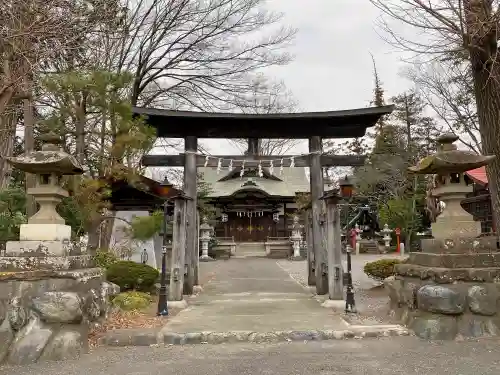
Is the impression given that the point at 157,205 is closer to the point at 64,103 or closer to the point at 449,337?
the point at 64,103

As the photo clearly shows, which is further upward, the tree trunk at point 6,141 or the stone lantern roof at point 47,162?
the tree trunk at point 6,141

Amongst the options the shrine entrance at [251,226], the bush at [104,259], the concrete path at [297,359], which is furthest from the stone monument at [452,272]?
the shrine entrance at [251,226]

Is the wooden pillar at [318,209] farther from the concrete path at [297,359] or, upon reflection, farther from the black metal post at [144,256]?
the black metal post at [144,256]

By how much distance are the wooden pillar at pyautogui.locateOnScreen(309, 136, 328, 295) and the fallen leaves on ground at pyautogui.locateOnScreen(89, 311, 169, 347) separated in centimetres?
449

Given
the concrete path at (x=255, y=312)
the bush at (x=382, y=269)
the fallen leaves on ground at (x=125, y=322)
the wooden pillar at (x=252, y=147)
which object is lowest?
the concrete path at (x=255, y=312)

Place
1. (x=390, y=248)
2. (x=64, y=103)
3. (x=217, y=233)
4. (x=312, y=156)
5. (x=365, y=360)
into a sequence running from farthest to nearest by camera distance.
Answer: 1. (x=217, y=233)
2. (x=390, y=248)
3. (x=312, y=156)
4. (x=64, y=103)
5. (x=365, y=360)

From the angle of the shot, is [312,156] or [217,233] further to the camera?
[217,233]

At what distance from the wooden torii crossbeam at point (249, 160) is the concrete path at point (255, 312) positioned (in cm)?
356

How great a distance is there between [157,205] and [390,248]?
2208cm

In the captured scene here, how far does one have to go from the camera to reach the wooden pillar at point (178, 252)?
956 cm

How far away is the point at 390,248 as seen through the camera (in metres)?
31.5

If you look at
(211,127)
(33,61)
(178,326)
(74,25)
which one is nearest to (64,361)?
(178,326)

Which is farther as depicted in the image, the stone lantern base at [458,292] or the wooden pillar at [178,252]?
the wooden pillar at [178,252]

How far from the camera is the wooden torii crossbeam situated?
426 inches
